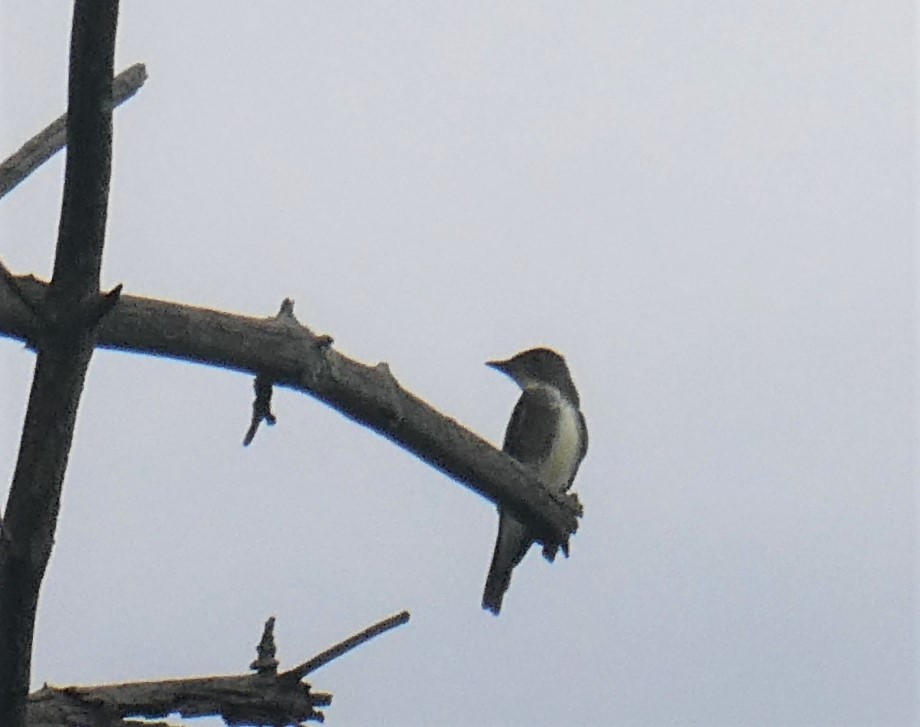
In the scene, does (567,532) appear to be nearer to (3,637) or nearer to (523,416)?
(3,637)

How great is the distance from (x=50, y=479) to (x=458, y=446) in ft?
3.92

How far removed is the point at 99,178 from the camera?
9.02ft

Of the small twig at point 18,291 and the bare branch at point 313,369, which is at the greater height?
the bare branch at point 313,369

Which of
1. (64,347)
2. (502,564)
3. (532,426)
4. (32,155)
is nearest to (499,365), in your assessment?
(532,426)

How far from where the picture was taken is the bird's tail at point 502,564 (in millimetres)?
8852

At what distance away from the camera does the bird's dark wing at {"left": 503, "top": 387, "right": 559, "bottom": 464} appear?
923 cm

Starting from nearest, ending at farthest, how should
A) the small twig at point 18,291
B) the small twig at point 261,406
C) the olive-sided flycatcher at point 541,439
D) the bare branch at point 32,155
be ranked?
the small twig at point 18,291
the small twig at point 261,406
the bare branch at point 32,155
the olive-sided flycatcher at point 541,439

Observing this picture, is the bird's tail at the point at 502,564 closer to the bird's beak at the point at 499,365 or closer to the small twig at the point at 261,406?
the bird's beak at the point at 499,365

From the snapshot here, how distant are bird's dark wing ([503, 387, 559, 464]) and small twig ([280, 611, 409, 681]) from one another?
5.55 m

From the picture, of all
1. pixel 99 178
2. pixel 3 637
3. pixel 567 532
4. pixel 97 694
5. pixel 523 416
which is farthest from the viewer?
pixel 523 416

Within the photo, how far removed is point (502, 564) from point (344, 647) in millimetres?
5589

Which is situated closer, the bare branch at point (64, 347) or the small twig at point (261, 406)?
the bare branch at point (64, 347)

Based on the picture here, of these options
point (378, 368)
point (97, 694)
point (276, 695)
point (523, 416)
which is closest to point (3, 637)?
point (97, 694)

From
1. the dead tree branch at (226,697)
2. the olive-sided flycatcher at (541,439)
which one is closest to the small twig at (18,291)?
the dead tree branch at (226,697)
